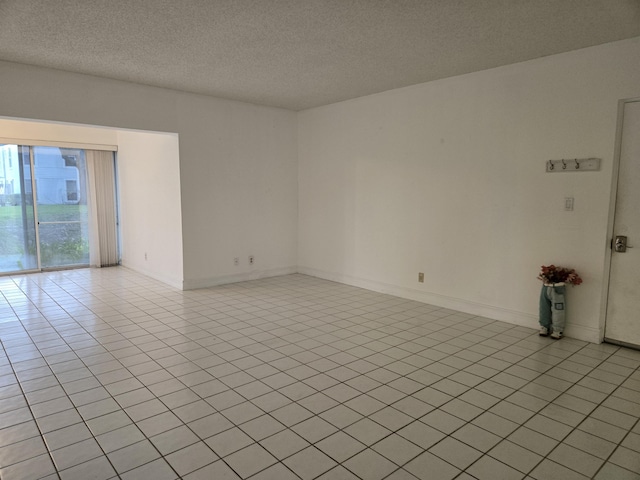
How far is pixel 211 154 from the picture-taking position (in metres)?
5.72

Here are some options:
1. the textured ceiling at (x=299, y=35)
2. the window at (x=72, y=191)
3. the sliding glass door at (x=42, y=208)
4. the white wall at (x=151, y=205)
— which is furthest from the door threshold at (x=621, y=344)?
the window at (x=72, y=191)

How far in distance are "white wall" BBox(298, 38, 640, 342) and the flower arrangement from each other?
11 cm

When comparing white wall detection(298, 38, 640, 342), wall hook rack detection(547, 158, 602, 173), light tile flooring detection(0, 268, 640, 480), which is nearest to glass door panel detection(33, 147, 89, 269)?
light tile flooring detection(0, 268, 640, 480)

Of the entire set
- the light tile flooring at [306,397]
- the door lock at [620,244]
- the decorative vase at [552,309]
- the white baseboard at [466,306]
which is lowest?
the light tile flooring at [306,397]

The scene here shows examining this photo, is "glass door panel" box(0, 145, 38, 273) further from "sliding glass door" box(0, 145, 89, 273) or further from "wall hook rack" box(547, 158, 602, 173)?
"wall hook rack" box(547, 158, 602, 173)

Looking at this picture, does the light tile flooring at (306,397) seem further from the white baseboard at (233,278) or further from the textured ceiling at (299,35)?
the textured ceiling at (299,35)

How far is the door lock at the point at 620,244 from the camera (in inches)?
141

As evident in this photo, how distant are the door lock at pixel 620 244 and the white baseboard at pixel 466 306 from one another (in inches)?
29.6

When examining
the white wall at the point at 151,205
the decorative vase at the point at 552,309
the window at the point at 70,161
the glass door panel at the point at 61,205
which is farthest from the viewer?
the window at the point at 70,161

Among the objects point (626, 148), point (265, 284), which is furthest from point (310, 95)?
point (626, 148)

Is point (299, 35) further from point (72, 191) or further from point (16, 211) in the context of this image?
point (16, 211)

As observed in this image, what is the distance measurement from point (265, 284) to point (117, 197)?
3.44 m

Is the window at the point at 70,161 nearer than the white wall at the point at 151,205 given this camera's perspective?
No

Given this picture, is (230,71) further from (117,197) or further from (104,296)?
(117,197)
